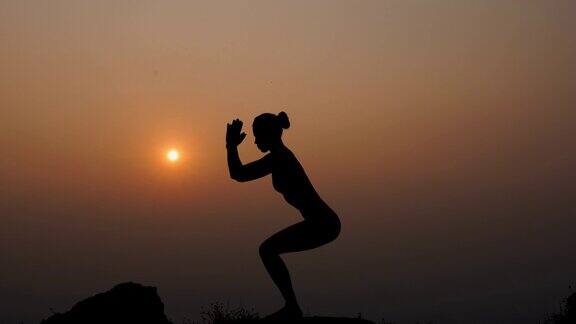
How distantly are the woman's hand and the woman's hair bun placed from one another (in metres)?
0.57

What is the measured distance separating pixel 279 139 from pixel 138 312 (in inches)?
158

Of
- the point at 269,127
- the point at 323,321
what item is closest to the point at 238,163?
the point at 269,127

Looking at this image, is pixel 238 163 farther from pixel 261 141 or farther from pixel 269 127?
pixel 269 127

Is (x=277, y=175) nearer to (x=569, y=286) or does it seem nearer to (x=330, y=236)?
(x=330, y=236)

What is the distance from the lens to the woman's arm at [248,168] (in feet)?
33.4

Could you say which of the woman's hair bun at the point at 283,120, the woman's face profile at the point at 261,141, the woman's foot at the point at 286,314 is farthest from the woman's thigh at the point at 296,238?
the woman's hair bun at the point at 283,120

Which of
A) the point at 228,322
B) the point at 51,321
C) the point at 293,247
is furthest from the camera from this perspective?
the point at 51,321

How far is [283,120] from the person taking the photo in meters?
10.2

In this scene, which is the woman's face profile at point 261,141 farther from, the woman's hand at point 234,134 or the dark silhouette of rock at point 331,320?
the dark silhouette of rock at point 331,320

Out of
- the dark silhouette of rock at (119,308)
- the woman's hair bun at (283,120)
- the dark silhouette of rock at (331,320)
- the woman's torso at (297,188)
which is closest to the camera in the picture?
the woman's torso at (297,188)

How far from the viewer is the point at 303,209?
10125mm

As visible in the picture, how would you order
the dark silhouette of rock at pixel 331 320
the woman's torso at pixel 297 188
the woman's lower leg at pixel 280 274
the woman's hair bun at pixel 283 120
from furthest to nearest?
the dark silhouette of rock at pixel 331 320, the woman's hair bun at pixel 283 120, the woman's torso at pixel 297 188, the woman's lower leg at pixel 280 274

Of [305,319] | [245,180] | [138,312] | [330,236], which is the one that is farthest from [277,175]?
[138,312]

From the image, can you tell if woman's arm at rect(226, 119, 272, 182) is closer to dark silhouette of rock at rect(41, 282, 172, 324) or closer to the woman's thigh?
the woman's thigh
